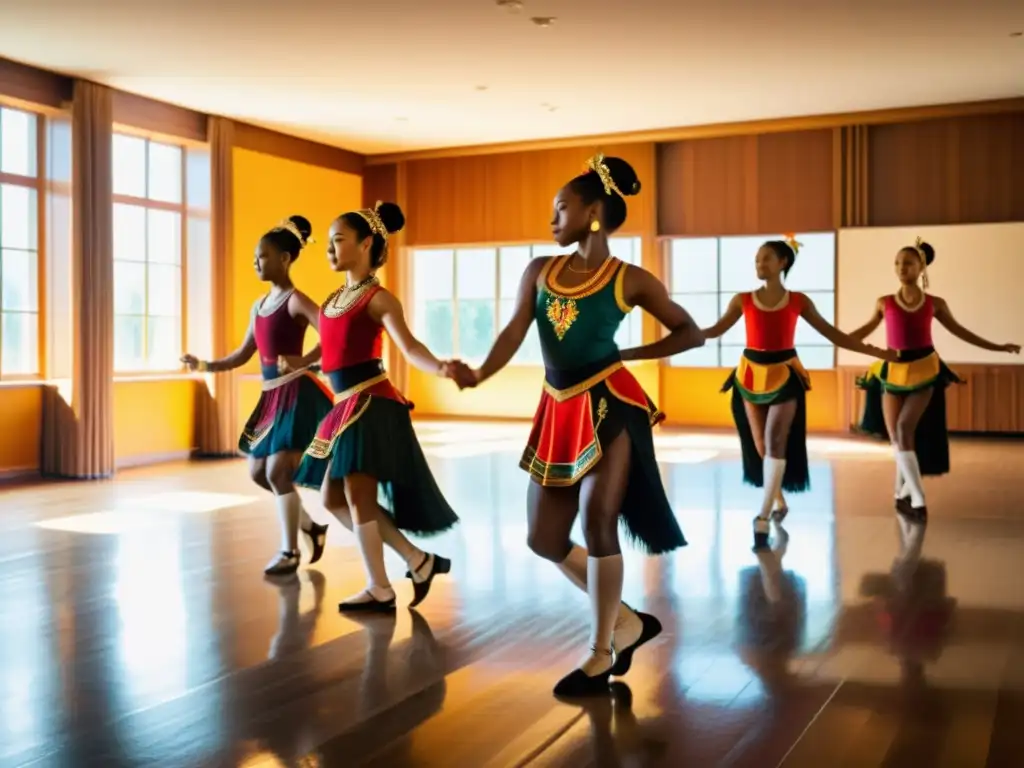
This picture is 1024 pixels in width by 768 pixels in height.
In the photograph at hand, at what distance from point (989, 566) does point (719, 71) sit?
17.3 ft

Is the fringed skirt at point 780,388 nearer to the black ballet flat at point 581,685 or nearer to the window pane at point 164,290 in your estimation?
the black ballet flat at point 581,685

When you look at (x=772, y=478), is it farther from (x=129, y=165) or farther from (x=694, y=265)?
(x=694, y=265)

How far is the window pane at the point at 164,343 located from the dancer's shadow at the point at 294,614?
226 inches

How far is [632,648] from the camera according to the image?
3127 millimetres

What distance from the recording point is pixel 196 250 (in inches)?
393

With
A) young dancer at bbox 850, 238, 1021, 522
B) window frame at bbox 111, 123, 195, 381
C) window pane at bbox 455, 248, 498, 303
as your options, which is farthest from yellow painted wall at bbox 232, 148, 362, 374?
young dancer at bbox 850, 238, 1021, 522

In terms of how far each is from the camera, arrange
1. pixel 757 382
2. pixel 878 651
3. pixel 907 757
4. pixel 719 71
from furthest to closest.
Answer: pixel 719 71
pixel 757 382
pixel 878 651
pixel 907 757

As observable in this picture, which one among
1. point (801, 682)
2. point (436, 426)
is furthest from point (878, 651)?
point (436, 426)

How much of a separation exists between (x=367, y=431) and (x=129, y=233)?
6.50 m

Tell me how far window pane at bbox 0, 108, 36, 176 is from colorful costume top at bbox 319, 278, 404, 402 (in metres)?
5.61

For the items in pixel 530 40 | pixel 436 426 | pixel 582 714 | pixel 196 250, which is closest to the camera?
pixel 582 714

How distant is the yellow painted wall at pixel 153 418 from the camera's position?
9117 mm

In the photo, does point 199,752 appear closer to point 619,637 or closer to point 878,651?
point 619,637

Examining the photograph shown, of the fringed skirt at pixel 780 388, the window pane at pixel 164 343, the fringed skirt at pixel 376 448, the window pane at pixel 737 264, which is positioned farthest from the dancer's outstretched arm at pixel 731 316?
the window pane at pixel 737 264
